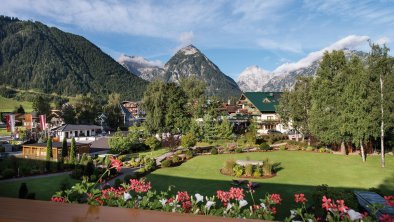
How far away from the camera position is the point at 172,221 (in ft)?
4.43

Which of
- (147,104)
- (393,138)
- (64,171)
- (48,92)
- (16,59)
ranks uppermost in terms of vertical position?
(16,59)

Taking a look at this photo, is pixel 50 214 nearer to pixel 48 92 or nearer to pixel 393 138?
pixel 393 138

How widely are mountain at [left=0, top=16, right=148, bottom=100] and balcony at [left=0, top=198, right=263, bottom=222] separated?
153m

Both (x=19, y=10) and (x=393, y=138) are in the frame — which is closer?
(x=19, y=10)

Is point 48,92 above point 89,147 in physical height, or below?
above

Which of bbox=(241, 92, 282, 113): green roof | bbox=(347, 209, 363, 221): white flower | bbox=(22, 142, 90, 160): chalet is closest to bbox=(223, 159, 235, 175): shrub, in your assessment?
bbox=(22, 142, 90, 160): chalet

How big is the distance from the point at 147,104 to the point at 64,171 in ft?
64.0

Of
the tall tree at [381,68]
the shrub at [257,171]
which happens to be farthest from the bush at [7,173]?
the tall tree at [381,68]

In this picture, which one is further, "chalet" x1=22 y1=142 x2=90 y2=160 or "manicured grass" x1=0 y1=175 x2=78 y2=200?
"chalet" x1=22 y1=142 x2=90 y2=160

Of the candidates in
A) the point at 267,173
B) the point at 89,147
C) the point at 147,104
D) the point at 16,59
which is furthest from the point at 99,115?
the point at 16,59

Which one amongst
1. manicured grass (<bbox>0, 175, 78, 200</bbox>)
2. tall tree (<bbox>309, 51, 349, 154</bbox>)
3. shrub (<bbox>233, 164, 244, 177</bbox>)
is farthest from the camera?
tall tree (<bbox>309, 51, 349, 154</bbox>)

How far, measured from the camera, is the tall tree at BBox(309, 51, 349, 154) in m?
28.3

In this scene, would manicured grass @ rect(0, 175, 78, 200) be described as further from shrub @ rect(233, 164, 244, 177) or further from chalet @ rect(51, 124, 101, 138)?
chalet @ rect(51, 124, 101, 138)

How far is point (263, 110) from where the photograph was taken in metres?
55.4
